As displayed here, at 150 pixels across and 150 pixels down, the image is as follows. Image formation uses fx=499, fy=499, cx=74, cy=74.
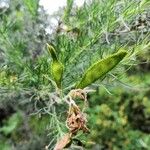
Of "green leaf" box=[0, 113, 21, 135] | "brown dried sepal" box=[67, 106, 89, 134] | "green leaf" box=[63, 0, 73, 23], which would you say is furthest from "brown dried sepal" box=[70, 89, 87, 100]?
"green leaf" box=[0, 113, 21, 135]

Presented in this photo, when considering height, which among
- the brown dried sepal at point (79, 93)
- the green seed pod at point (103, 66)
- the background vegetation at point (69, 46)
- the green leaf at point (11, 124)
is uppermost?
the background vegetation at point (69, 46)

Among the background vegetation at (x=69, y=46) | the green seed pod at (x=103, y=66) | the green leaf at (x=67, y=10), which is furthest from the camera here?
the green leaf at (x=67, y=10)

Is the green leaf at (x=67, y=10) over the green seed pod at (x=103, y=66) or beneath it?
over

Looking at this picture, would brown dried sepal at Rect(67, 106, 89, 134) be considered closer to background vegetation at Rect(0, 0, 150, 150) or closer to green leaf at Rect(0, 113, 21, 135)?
background vegetation at Rect(0, 0, 150, 150)

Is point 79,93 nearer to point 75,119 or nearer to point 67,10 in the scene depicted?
point 75,119

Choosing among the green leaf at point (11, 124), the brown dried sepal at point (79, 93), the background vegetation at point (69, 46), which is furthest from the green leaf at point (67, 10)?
the green leaf at point (11, 124)

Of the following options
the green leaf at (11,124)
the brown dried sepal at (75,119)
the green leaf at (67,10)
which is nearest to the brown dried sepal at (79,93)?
the brown dried sepal at (75,119)

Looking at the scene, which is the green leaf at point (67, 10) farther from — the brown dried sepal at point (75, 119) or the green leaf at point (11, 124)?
the green leaf at point (11, 124)

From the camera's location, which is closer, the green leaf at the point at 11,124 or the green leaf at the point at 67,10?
the green leaf at the point at 67,10

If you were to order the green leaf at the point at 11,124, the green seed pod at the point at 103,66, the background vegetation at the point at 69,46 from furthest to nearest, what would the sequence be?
1. the green leaf at the point at 11,124
2. the background vegetation at the point at 69,46
3. the green seed pod at the point at 103,66

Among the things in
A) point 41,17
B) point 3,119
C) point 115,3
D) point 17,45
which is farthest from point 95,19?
point 3,119

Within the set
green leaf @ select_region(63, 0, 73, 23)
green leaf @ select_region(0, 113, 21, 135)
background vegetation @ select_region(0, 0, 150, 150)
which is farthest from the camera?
green leaf @ select_region(0, 113, 21, 135)

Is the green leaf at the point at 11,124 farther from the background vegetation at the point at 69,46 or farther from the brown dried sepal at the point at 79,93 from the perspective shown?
the brown dried sepal at the point at 79,93
